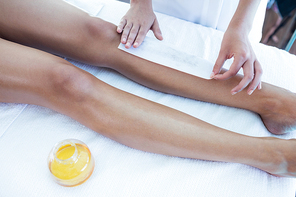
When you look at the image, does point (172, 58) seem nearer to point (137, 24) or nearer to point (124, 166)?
point (137, 24)

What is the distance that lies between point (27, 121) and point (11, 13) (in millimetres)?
370

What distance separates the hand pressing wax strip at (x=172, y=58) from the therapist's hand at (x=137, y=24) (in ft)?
0.08

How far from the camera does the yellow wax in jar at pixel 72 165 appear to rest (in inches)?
22.3

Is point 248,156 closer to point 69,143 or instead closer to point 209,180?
point 209,180

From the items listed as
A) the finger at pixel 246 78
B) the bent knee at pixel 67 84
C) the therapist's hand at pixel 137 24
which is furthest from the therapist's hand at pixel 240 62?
the bent knee at pixel 67 84

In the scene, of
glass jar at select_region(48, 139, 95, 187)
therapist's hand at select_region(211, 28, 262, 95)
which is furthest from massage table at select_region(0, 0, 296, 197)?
therapist's hand at select_region(211, 28, 262, 95)

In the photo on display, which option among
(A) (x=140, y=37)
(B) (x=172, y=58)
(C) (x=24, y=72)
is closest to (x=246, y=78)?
(B) (x=172, y=58)

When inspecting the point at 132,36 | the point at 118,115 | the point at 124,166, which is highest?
the point at 132,36

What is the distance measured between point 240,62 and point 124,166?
475 millimetres

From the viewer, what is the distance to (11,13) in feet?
2.41

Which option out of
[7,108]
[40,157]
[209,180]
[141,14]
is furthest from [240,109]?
[7,108]

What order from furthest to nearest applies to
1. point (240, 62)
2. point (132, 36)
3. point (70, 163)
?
point (132, 36) < point (240, 62) < point (70, 163)

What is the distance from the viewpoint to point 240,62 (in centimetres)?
67

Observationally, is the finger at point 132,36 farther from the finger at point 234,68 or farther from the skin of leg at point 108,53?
the finger at point 234,68
